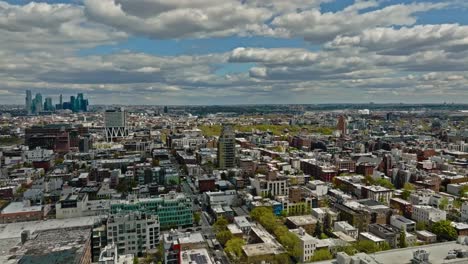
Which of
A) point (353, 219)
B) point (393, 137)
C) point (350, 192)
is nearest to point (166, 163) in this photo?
point (350, 192)

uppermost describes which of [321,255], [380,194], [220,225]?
[380,194]

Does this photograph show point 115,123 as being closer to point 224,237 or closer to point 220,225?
point 220,225

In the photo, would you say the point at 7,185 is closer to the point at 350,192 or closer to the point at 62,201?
the point at 62,201

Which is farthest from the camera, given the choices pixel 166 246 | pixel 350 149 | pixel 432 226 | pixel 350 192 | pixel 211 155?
pixel 350 149

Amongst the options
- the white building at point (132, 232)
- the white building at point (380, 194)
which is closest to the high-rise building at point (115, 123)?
the white building at point (380, 194)

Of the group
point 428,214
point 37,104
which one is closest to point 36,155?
point 428,214

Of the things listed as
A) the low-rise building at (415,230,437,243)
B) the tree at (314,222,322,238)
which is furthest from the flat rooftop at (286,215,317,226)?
the low-rise building at (415,230,437,243)
